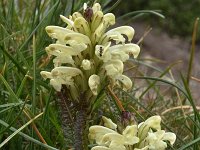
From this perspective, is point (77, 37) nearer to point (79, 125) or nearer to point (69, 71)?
point (69, 71)

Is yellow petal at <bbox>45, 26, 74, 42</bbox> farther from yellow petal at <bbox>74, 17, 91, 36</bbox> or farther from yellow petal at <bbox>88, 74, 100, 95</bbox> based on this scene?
yellow petal at <bbox>88, 74, 100, 95</bbox>

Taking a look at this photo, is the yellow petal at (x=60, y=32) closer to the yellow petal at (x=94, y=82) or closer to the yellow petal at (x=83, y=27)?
the yellow petal at (x=83, y=27)

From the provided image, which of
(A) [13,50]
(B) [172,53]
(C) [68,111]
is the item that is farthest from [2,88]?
(B) [172,53]

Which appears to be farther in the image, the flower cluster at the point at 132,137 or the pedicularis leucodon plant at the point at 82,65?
the pedicularis leucodon plant at the point at 82,65

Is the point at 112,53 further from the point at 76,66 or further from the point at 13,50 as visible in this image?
the point at 13,50

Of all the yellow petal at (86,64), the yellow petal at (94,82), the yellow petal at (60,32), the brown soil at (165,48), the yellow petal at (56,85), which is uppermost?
the yellow petal at (60,32)

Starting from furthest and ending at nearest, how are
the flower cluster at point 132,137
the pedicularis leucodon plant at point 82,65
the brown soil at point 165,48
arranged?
the brown soil at point 165,48, the pedicularis leucodon plant at point 82,65, the flower cluster at point 132,137

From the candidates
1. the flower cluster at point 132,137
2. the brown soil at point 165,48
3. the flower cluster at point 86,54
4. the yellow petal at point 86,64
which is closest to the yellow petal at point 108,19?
the flower cluster at point 86,54

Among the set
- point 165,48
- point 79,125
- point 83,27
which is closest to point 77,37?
point 83,27

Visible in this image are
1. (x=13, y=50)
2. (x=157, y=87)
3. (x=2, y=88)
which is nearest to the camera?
(x=2, y=88)
